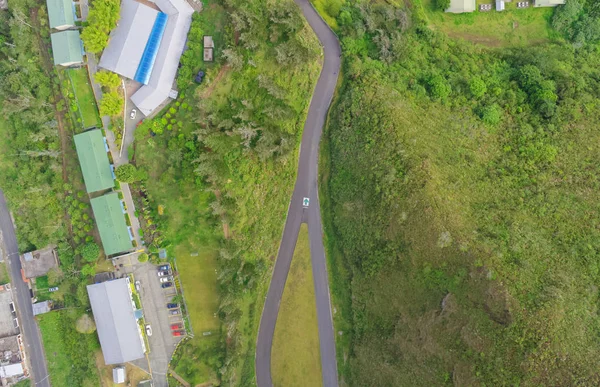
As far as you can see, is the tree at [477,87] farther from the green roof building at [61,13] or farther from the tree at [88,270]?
the tree at [88,270]

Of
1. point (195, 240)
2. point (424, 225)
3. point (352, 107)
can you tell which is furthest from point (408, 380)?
point (352, 107)

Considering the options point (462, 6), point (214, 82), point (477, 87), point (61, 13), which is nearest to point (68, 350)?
point (214, 82)

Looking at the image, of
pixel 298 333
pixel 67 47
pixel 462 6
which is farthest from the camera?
pixel 462 6

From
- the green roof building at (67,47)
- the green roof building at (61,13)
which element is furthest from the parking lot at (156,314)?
the green roof building at (61,13)

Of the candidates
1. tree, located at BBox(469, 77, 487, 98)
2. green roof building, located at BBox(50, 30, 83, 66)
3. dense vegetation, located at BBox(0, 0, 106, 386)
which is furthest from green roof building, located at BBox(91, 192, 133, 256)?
tree, located at BBox(469, 77, 487, 98)

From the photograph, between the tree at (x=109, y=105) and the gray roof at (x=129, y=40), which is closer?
the tree at (x=109, y=105)

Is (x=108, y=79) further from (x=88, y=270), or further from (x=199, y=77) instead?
(x=88, y=270)
